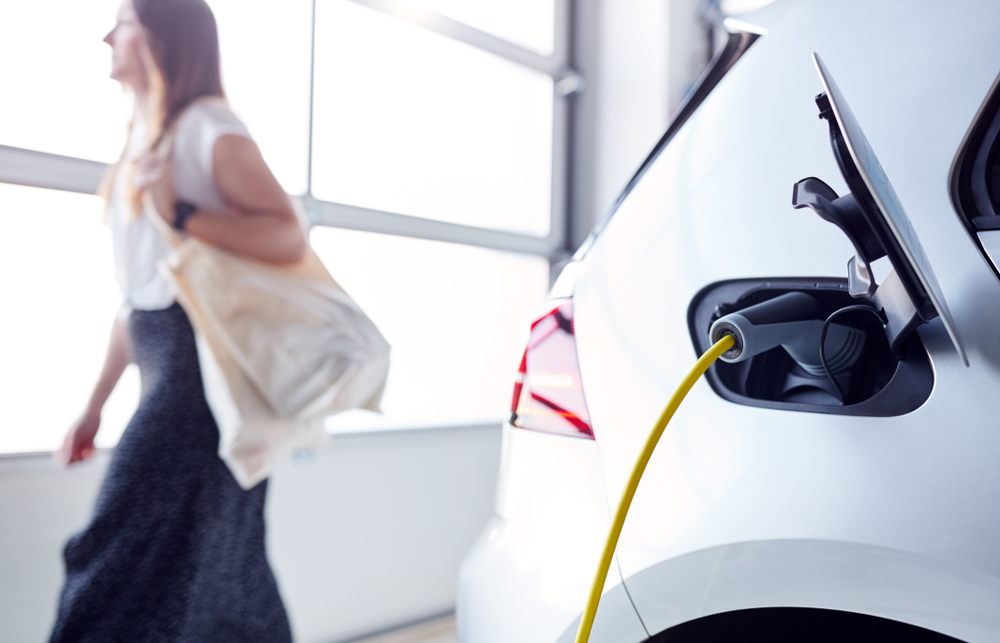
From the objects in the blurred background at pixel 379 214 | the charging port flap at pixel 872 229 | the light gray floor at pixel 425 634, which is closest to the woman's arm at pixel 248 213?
the blurred background at pixel 379 214

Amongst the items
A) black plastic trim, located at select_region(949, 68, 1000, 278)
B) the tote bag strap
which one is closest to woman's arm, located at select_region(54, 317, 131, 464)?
the tote bag strap

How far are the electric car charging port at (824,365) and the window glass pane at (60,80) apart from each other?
144 cm

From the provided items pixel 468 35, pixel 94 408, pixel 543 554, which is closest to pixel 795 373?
pixel 543 554

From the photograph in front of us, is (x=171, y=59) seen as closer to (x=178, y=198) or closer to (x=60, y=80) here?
(x=178, y=198)

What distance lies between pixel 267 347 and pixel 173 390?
0.56 ft

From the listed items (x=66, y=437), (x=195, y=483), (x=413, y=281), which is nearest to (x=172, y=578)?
(x=195, y=483)

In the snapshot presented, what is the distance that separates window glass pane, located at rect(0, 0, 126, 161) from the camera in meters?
1.39

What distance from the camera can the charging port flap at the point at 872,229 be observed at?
0.41m

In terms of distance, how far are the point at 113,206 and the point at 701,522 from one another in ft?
3.85

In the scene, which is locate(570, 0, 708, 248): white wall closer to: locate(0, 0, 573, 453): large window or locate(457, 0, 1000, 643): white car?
locate(0, 0, 573, 453): large window

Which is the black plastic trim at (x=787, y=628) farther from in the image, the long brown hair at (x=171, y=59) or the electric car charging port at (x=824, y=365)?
the long brown hair at (x=171, y=59)

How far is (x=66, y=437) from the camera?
127 cm

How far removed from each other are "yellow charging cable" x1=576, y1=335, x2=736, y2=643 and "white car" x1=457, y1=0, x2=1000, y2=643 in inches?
2.0

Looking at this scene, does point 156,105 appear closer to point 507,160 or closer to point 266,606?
point 266,606
